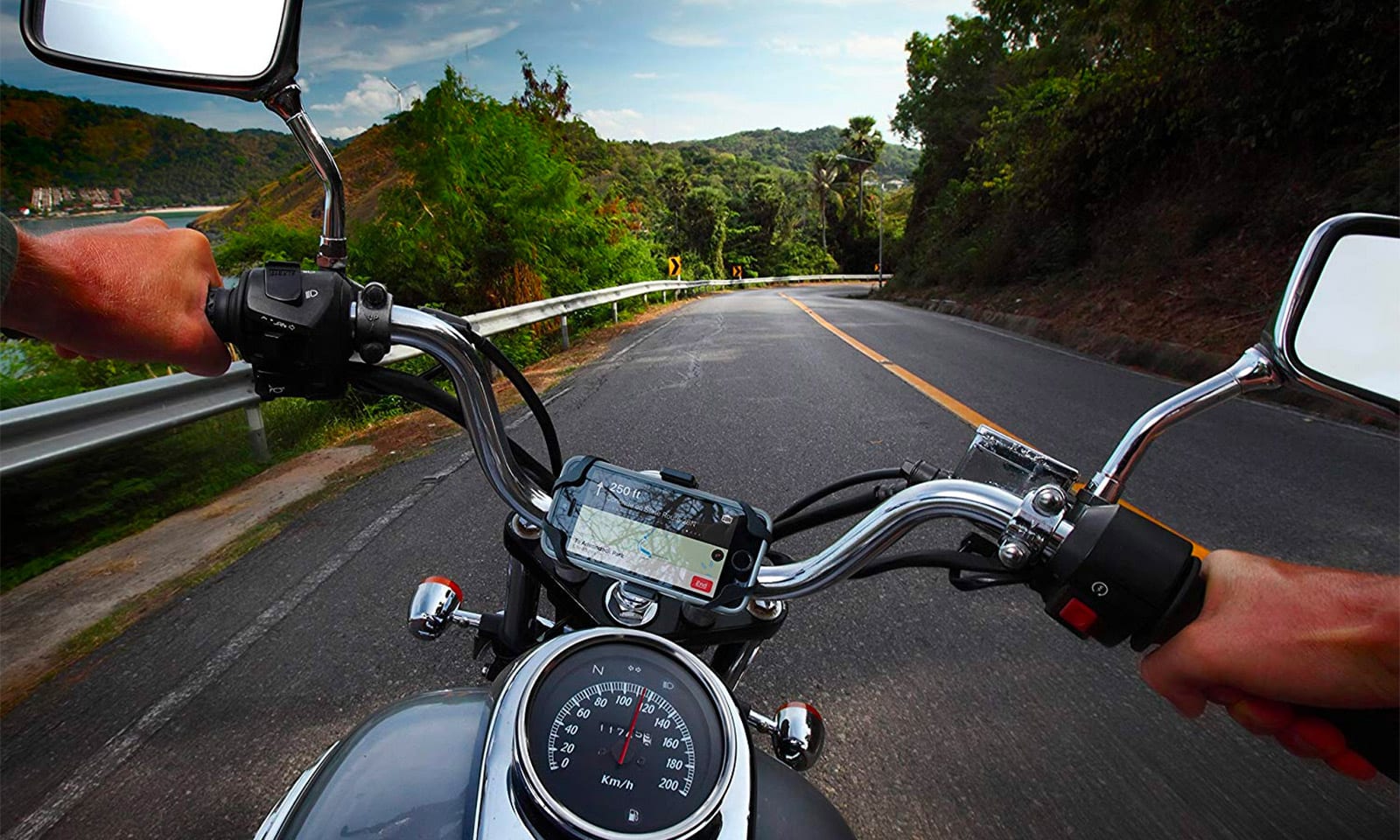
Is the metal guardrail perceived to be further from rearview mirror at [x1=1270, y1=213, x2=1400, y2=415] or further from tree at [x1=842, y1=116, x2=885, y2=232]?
tree at [x1=842, y1=116, x2=885, y2=232]

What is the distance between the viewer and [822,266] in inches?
2552

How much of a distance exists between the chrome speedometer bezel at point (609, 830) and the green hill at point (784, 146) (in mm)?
159893

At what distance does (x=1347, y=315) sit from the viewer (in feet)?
3.12

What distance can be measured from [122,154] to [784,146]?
182507 millimetres

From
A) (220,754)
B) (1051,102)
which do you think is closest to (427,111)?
(220,754)

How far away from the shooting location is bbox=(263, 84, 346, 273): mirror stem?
1139mm

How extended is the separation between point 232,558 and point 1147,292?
1213 cm

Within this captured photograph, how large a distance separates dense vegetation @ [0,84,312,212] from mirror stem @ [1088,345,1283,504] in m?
3.59

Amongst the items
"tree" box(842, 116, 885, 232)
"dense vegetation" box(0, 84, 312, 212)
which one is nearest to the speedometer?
"dense vegetation" box(0, 84, 312, 212)

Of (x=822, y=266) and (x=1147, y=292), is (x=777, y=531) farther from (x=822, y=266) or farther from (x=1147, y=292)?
(x=822, y=266)

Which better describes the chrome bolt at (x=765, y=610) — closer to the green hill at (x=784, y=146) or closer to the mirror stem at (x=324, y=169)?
the mirror stem at (x=324, y=169)

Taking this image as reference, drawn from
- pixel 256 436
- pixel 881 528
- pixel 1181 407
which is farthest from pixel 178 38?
pixel 256 436

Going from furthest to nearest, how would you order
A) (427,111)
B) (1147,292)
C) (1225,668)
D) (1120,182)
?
1. (1120,182)
2. (1147,292)
3. (427,111)
4. (1225,668)

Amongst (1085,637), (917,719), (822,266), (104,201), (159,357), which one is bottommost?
(822,266)
